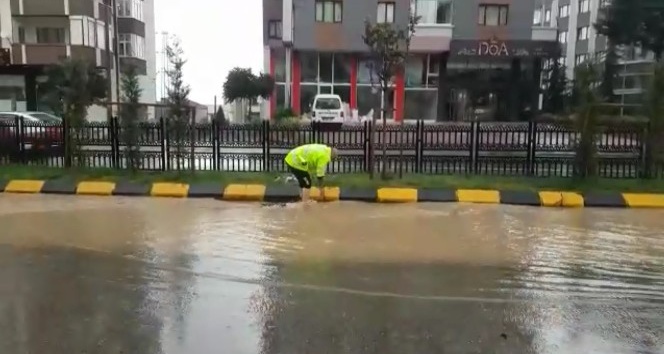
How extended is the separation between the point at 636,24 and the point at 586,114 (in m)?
23.8

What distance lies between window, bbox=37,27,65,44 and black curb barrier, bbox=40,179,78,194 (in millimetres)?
24138

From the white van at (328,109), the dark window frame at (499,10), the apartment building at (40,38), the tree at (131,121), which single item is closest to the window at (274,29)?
the apartment building at (40,38)

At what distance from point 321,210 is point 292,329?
18.4 feet

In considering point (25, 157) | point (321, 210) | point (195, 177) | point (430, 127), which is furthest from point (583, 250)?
point (25, 157)

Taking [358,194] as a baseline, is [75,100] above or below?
above

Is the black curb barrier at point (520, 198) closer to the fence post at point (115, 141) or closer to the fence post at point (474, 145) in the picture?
the fence post at point (474, 145)

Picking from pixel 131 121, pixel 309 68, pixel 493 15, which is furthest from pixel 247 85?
pixel 131 121

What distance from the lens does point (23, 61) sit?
3253 centimetres

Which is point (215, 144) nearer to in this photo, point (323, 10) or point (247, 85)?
point (247, 85)

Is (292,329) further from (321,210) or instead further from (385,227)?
(321,210)

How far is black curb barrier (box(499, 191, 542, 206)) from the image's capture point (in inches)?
446

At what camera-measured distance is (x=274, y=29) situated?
4081cm

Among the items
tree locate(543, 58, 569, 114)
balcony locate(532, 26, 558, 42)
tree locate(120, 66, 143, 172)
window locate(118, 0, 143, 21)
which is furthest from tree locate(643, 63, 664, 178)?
window locate(118, 0, 143, 21)

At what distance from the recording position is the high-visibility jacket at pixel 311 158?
11.2 meters
